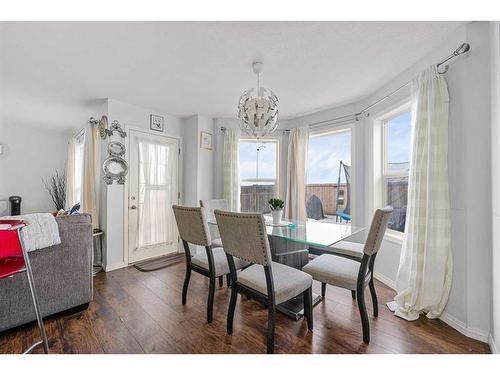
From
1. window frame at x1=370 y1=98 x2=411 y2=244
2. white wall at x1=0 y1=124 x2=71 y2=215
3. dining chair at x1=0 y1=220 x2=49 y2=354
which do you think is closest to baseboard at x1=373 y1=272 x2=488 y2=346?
window frame at x1=370 y1=98 x2=411 y2=244

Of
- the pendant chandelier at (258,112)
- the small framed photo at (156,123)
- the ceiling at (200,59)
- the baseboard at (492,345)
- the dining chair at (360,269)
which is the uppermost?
the ceiling at (200,59)

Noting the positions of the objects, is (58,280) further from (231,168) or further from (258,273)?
(231,168)

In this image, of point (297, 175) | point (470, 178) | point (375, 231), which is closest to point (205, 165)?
point (297, 175)

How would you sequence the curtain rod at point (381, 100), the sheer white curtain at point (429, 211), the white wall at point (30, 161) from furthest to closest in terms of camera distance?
the white wall at point (30, 161)
the sheer white curtain at point (429, 211)
the curtain rod at point (381, 100)

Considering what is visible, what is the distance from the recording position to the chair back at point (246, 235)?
133cm

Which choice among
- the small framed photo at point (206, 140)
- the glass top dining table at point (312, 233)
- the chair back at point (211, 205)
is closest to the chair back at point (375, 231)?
the glass top dining table at point (312, 233)

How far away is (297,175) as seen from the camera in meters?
3.52

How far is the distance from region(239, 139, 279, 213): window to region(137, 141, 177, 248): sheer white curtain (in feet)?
4.13

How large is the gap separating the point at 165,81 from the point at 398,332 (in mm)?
3237

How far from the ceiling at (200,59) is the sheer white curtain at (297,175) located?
61 cm

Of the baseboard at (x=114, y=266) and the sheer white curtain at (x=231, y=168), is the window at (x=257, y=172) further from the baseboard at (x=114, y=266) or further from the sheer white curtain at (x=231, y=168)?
the baseboard at (x=114, y=266)

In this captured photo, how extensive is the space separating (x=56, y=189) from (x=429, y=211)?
6.52 meters

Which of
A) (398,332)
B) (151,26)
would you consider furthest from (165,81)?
(398,332)

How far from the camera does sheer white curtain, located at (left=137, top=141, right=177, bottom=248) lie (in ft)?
10.8
